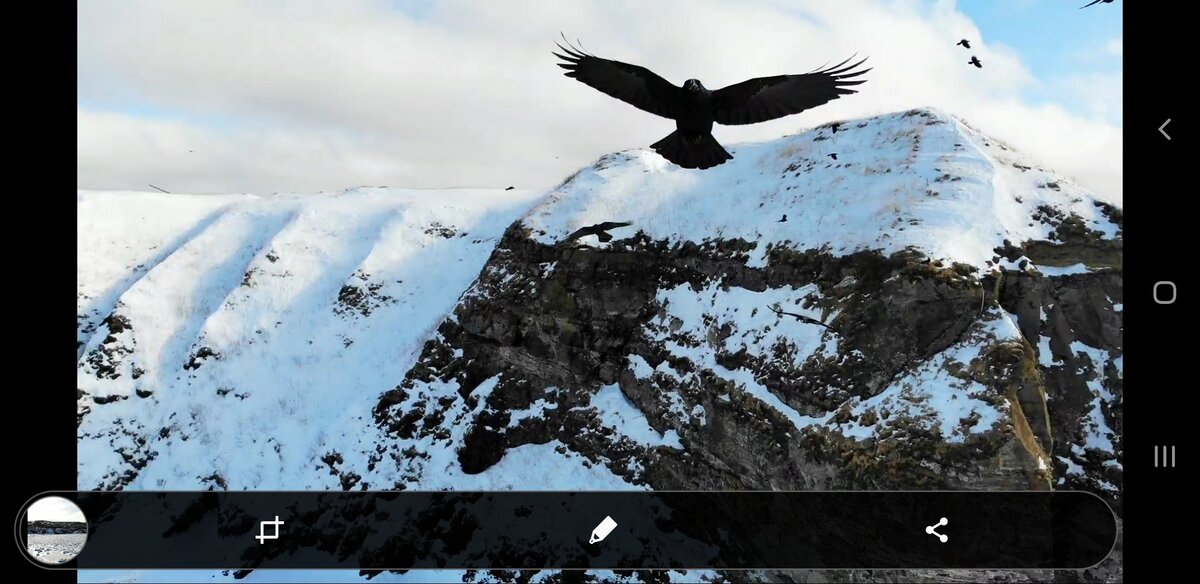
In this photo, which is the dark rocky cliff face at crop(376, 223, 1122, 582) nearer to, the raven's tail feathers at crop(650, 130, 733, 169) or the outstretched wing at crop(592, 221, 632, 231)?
the outstretched wing at crop(592, 221, 632, 231)

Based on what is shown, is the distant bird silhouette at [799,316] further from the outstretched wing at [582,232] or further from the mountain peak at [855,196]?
the outstretched wing at [582,232]

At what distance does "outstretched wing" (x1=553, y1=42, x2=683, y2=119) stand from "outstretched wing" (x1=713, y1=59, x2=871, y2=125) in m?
0.61

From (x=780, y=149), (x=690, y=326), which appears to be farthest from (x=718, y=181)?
(x=690, y=326)

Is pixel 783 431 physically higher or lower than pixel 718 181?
lower

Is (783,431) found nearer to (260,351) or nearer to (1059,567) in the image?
(1059,567)

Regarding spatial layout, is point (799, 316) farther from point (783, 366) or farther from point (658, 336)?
point (658, 336)

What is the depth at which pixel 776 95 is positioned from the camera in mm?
8500

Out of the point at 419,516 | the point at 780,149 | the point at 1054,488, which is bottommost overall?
the point at 419,516

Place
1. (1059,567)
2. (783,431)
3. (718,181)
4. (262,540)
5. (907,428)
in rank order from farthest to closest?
(718,181)
(783,431)
(907,428)
(1059,567)
(262,540)

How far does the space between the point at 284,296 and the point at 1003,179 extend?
37452 millimetres

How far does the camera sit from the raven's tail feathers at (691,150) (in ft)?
28.0
